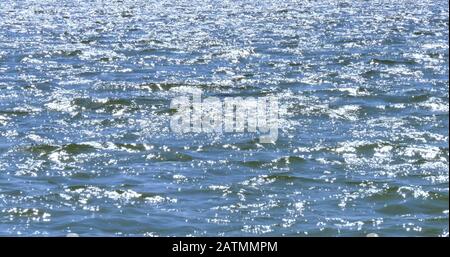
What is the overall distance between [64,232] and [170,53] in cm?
1883

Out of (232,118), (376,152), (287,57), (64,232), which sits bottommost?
(64,232)

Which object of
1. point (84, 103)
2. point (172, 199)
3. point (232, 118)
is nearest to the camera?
point (172, 199)

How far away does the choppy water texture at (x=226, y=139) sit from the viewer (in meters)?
13.9

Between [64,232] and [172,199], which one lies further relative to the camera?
[172,199]

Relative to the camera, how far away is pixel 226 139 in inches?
731

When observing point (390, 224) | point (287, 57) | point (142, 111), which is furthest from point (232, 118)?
point (287, 57)

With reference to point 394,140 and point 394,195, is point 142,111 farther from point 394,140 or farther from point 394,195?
point 394,195

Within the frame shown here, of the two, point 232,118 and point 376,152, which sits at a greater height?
point 232,118

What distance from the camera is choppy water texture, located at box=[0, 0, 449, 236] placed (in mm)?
13938

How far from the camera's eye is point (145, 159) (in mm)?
17094

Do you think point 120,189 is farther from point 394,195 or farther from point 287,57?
point 287,57

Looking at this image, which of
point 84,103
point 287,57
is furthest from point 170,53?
point 84,103

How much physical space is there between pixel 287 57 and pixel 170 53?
388 cm
